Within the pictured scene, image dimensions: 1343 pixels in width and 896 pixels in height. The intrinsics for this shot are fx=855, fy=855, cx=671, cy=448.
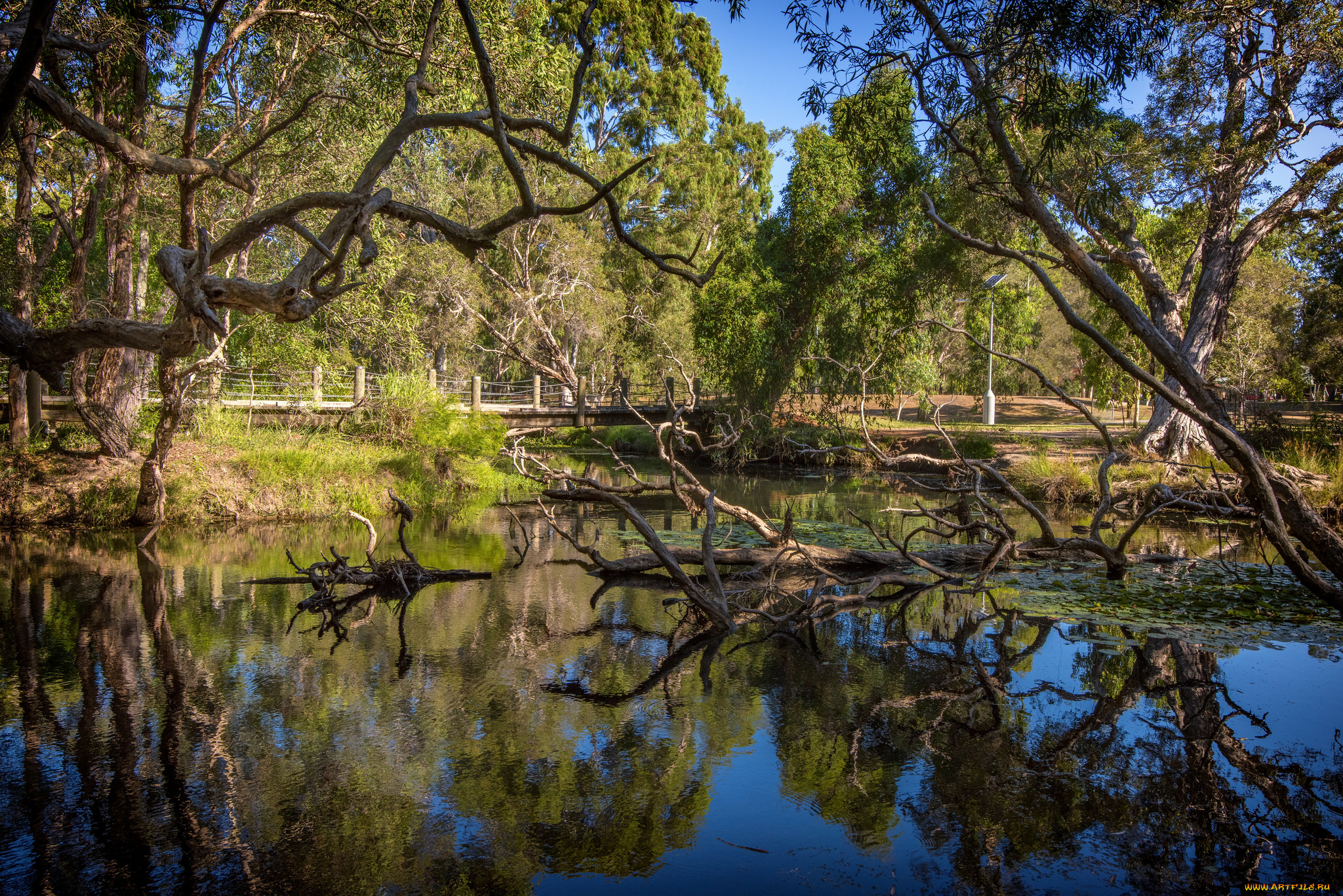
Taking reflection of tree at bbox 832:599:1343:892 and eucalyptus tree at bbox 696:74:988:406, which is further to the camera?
eucalyptus tree at bbox 696:74:988:406

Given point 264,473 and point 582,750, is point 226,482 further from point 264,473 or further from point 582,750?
point 582,750

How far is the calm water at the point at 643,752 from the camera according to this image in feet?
13.6

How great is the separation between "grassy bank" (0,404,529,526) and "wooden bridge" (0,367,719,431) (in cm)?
68

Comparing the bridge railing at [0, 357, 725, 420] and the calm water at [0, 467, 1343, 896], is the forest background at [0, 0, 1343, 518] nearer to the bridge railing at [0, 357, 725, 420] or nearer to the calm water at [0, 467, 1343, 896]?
the bridge railing at [0, 357, 725, 420]

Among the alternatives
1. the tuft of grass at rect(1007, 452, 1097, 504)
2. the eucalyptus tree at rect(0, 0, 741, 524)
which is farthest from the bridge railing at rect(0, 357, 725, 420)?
the tuft of grass at rect(1007, 452, 1097, 504)

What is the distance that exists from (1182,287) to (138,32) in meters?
20.6

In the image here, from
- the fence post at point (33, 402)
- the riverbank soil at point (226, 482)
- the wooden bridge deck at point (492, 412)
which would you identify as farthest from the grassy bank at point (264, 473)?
the fence post at point (33, 402)

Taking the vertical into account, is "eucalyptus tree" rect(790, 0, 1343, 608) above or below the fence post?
above

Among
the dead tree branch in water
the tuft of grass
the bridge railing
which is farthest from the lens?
the bridge railing

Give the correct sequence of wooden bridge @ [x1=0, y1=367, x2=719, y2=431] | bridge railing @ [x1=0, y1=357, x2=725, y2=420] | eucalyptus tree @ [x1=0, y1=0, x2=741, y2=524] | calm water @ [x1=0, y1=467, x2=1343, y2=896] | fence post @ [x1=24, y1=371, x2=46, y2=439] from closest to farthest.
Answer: calm water @ [x1=0, y1=467, x2=1343, y2=896]
eucalyptus tree @ [x1=0, y1=0, x2=741, y2=524]
fence post @ [x1=24, y1=371, x2=46, y2=439]
wooden bridge @ [x1=0, y1=367, x2=719, y2=431]
bridge railing @ [x1=0, y1=357, x2=725, y2=420]

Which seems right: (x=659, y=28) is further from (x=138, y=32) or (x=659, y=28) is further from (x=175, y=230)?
(x=138, y=32)

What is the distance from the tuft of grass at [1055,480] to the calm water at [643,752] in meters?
9.80

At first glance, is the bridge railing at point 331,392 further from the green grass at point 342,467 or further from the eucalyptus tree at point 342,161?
the eucalyptus tree at point 342,161

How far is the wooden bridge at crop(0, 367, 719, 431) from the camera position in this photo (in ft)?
51.5
